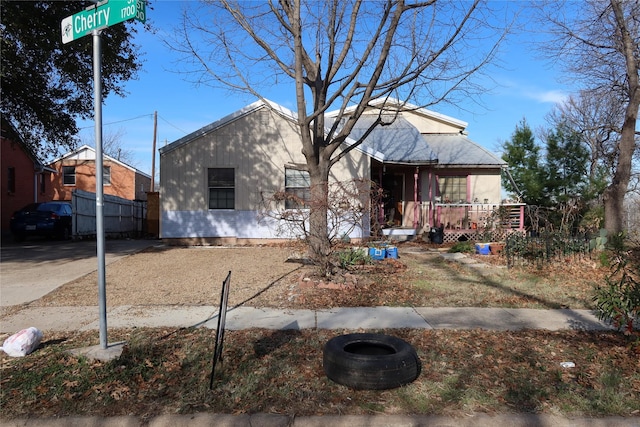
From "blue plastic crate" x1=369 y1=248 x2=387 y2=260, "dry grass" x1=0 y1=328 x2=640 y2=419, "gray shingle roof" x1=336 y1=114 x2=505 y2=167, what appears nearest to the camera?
"dry grass" x1=0 y1=328 x2=640 y2=419

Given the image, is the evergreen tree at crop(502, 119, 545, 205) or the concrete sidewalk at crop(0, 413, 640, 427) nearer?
the concrete sidewalk at crop(0, 413, 640, 427)

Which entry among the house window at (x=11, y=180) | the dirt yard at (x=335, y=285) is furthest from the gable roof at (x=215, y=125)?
the house window at (x=11, y=180)

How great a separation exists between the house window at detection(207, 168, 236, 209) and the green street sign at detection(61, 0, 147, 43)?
1040 cm

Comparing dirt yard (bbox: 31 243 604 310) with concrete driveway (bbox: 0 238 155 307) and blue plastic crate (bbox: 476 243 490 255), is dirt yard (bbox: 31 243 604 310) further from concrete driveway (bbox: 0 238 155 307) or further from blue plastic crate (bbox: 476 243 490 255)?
blue plastic crate (bbox: 476 243 490 255)

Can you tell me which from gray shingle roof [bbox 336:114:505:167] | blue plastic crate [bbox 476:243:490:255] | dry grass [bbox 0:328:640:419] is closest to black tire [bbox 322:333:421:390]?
dry grass [bbox 0:328:640:419]

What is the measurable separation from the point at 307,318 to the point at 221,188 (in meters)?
9.77

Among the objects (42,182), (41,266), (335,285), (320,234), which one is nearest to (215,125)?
(41,266)

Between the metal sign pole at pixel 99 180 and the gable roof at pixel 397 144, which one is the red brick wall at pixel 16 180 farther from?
the metal sign pole at pixel 99 180

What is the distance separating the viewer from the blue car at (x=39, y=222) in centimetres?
1658

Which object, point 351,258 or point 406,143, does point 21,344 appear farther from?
point 406,143

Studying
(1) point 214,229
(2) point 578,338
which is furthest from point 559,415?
(1) point 214,229

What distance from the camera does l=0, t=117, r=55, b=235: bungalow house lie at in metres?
22.6

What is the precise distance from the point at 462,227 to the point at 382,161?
14.0ft

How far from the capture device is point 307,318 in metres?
6.18
